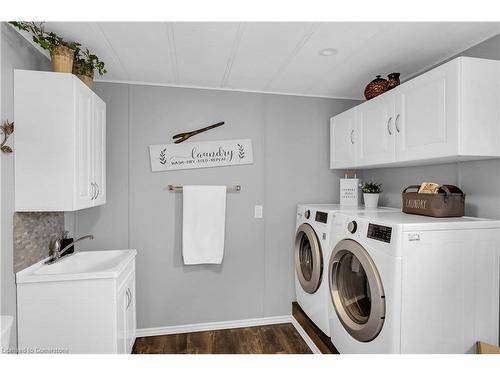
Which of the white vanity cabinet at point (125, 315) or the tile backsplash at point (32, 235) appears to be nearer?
the tile backsplash at point (32, 235)

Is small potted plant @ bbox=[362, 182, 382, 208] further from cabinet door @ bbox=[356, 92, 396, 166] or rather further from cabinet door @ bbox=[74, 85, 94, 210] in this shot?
cabinet door @ bbox=[74, 85, 94, 210]

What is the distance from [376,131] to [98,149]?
6.50 feet

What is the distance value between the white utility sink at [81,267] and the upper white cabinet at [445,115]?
75.6 inches

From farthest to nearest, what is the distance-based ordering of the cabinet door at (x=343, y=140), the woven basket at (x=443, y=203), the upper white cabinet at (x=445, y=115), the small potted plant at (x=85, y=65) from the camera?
the cabinet door at (x=343, y=140) < the small potted plant at (x=85, y=65) < the woven basket at (x=443, y=203) < the upper white cabinet at (x=445, y=115)

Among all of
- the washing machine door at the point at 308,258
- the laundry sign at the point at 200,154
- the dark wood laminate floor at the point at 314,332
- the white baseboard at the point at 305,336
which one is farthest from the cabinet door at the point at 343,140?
the white baseboard at the point at 305,336

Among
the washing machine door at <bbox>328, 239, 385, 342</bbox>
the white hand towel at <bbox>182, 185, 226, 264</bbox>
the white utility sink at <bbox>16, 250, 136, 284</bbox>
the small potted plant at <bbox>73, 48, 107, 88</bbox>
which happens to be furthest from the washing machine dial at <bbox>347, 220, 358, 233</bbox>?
the small potted plant at <bbox>73, 48, 107, 88</bbox>

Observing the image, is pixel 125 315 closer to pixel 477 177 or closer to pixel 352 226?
pixel 352 226

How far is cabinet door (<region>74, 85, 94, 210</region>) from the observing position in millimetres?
1566

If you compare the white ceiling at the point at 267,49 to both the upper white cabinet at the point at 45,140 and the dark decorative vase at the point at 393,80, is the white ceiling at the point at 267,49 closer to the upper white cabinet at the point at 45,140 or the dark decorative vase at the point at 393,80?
the dark decorative vase at the point at 393,80

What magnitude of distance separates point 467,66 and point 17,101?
92.0 inches

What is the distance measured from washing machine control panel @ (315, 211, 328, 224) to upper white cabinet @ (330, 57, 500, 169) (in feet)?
1.80

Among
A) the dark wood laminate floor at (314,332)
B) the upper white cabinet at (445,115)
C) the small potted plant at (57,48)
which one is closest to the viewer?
the upper white cabinet at (445,115)

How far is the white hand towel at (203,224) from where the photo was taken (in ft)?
7.74

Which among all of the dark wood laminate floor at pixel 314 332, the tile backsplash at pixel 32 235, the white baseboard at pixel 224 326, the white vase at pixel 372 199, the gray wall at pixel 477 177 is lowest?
the white baseboard at pixel 224 326
